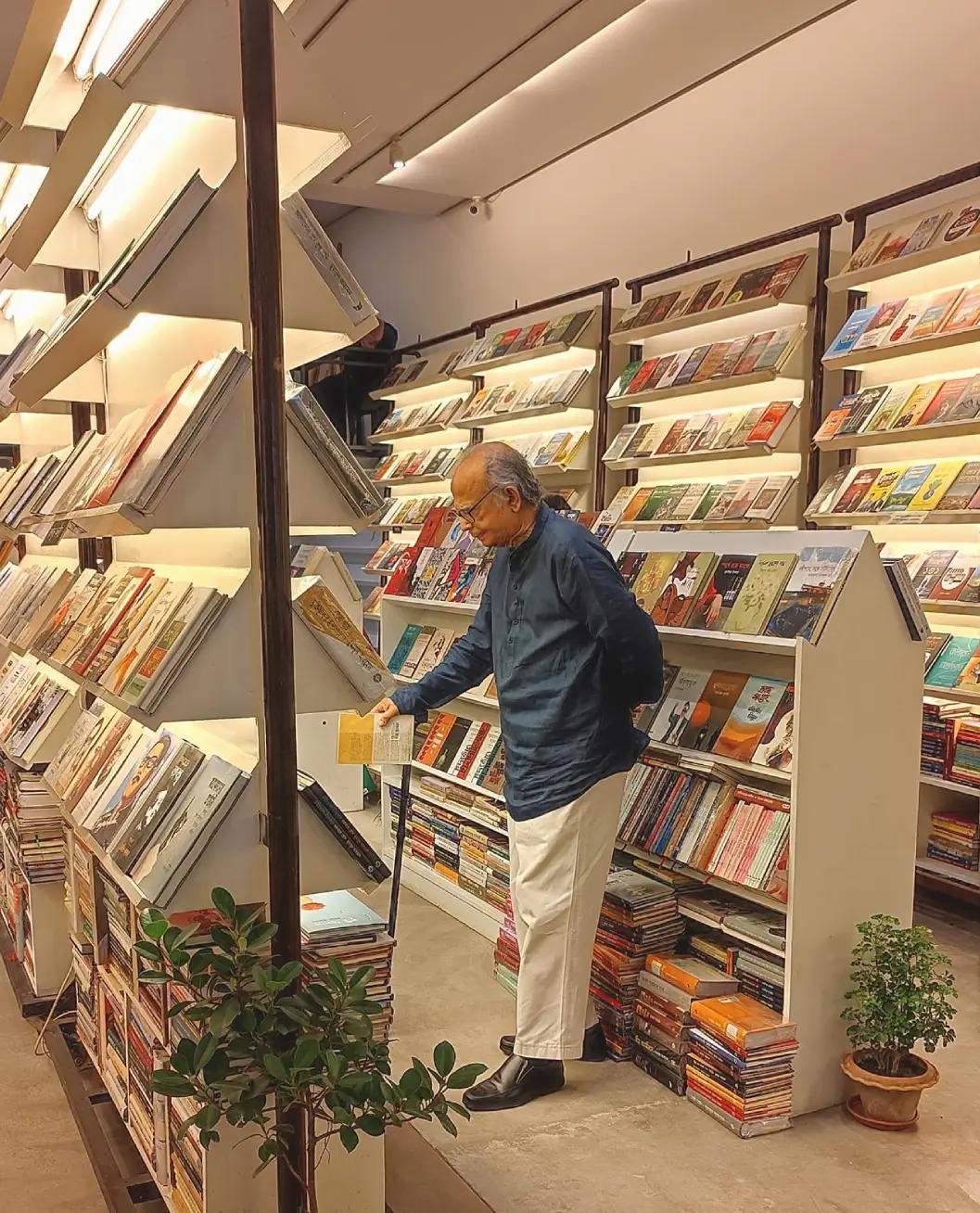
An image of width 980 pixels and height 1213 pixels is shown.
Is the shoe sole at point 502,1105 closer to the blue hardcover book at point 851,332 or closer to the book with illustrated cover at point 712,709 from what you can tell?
the book with illustrated cover at point 712,709

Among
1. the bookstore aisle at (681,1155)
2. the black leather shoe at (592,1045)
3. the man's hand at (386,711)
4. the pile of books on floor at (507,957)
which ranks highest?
the man's hand at (386,711)

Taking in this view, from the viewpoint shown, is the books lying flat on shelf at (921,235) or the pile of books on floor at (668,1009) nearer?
the pile of books on floor at (668,1009)

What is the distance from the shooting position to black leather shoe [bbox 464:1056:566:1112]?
8.98 feet

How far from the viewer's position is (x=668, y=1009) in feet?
9.44

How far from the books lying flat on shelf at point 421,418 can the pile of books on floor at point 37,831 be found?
12.9 ft

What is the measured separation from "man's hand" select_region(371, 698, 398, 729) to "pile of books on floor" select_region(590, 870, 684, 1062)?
87 cm

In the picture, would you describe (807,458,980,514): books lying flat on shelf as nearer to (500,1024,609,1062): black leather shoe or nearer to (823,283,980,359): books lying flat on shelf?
(823,283,980,359): books lying flat on shelf

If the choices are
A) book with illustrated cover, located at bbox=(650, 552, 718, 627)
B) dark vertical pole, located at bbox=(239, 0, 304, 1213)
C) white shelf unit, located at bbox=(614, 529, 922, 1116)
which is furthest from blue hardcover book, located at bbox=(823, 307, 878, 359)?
dark vertical pole, located at bbox=(239, 0, 304, 1213)

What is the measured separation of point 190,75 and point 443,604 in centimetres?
288

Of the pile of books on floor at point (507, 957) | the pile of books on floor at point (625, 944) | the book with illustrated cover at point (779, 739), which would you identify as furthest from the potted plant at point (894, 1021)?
the pile of books on floor at point (507, 957)

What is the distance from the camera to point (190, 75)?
171cm

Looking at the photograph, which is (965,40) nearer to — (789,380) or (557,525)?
(789,380)

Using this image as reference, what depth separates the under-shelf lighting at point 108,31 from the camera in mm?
2254

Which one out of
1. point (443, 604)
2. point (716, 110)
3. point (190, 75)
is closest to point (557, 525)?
point (190, 75)
